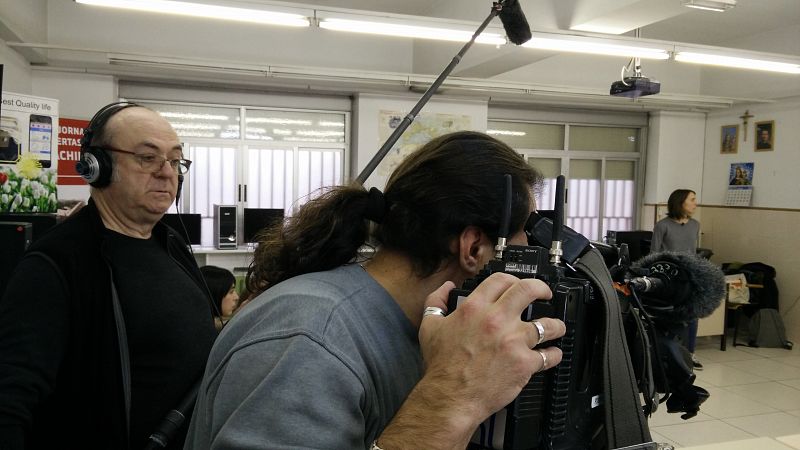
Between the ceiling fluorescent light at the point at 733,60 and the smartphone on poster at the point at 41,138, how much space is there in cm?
429

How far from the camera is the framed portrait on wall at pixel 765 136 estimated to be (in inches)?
285

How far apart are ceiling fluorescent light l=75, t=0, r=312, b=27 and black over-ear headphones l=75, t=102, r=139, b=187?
7.20 ft

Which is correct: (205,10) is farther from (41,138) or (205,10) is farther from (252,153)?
(252,153)

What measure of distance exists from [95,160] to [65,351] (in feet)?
1.68

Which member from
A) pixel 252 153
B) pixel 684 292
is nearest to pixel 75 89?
pixel 252 153

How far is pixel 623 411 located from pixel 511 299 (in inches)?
14.6

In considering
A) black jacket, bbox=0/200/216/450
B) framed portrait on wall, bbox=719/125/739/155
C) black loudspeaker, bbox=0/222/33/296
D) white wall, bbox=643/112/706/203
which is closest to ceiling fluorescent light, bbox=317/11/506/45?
black loudspeaker, bbox=0/222/33/296

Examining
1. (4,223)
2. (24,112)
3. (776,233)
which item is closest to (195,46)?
(24,112)

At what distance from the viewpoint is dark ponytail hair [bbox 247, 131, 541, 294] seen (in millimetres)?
920

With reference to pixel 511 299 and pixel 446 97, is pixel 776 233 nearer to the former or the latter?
pixel 446 97

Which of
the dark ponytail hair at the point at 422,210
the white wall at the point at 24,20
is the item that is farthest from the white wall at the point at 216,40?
the dark ponytail hair at the point at 422,210

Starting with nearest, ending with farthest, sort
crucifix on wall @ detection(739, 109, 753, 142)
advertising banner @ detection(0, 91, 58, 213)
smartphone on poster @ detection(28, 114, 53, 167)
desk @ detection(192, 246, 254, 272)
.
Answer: advertising banner @ detection(0, 91, 58, 213)
smartphone on poster @ detection(28, 114, 53, 167)
desk @ detection(192, 246, 254, 272)
crucifix on wall @ detection(739, 109, 753, 142)

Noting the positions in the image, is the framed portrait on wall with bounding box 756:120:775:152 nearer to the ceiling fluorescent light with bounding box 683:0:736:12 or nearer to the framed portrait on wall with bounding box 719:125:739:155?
the framed portrait on wall with bounding box 719:125:739:155

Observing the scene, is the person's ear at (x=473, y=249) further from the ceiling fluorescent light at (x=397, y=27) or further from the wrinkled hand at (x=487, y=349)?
the ceiling fluorescent light at (x=397, y=27)
